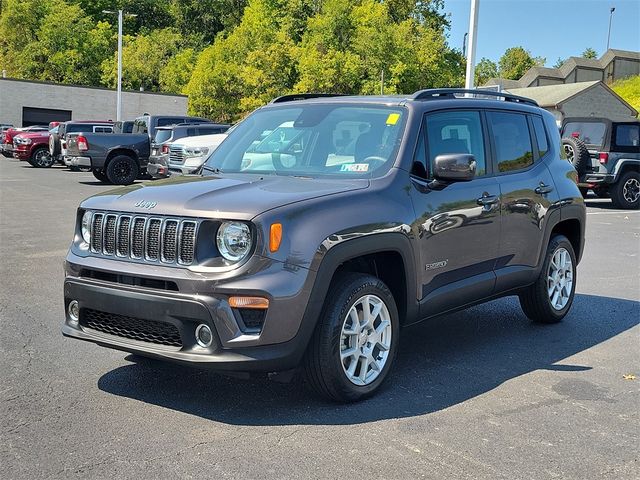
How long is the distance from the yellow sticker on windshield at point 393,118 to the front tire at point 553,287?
207 centimetres

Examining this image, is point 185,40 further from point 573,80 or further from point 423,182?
point 423,182

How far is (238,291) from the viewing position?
3934 millimetres

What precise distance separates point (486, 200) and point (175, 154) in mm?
14388

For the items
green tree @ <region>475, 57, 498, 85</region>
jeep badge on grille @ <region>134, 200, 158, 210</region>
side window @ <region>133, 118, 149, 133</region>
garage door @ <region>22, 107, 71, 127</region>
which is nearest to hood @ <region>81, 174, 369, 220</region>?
jeep badge on grille @ <region>134, 200, 158, 210</region>

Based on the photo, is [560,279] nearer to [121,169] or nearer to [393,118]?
[393,118]

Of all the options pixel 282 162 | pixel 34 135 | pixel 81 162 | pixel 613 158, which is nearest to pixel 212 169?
pixel 282 162

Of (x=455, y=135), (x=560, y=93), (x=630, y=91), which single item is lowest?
(x=455, y=135)

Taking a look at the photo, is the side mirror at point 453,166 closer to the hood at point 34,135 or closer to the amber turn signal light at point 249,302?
the amber turn signal light at point 249,302

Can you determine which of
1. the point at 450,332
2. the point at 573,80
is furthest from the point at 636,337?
the point at 573,80

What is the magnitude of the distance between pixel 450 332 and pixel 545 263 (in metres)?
0.99

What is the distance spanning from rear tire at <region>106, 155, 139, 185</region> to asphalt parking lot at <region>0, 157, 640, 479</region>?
48.3 feet

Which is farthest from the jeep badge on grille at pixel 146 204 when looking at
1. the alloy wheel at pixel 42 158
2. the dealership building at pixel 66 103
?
the dealership building at pixel 66 103

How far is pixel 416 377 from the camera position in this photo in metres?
5.05

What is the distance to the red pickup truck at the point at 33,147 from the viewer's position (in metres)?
29.2
